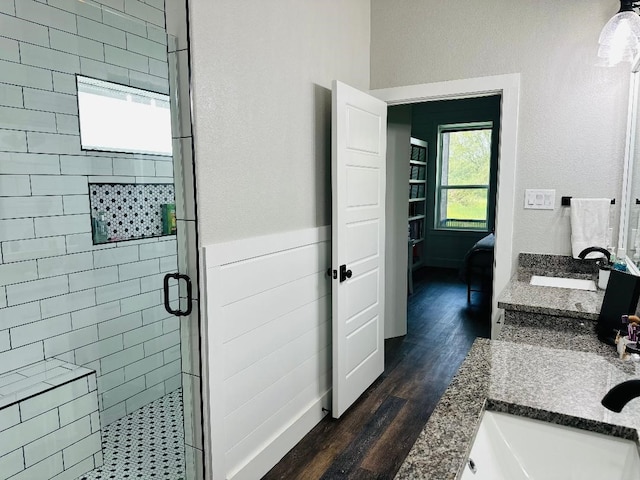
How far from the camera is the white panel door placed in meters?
2.58

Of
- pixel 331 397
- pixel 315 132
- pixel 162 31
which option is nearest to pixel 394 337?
pixel 331 397

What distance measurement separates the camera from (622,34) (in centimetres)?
205

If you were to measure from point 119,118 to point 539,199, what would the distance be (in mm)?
2525

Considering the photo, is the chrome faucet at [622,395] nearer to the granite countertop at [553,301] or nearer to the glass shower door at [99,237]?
the granite countertop at [553,301]

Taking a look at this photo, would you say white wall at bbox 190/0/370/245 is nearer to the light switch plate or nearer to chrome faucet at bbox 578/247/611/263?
the light switch plate

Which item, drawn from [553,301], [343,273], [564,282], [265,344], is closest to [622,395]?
[553,301]

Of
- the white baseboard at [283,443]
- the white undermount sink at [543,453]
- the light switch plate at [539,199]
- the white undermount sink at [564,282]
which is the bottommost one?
the white baseboard at [283,443]

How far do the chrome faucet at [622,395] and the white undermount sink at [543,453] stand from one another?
0.30 meters

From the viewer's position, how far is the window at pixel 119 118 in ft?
7.68

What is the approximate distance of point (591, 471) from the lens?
1.00m

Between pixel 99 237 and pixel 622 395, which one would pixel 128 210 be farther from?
pixel 622 395

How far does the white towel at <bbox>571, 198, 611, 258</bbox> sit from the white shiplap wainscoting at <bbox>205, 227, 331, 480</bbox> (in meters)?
1.48

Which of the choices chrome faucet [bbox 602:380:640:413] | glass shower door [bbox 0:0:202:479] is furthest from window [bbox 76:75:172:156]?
chrome faucet [bbox 602:380:640:413]

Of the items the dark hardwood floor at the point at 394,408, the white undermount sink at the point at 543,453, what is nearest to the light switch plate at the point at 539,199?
the dark hardwood floor at the point at 394,408
